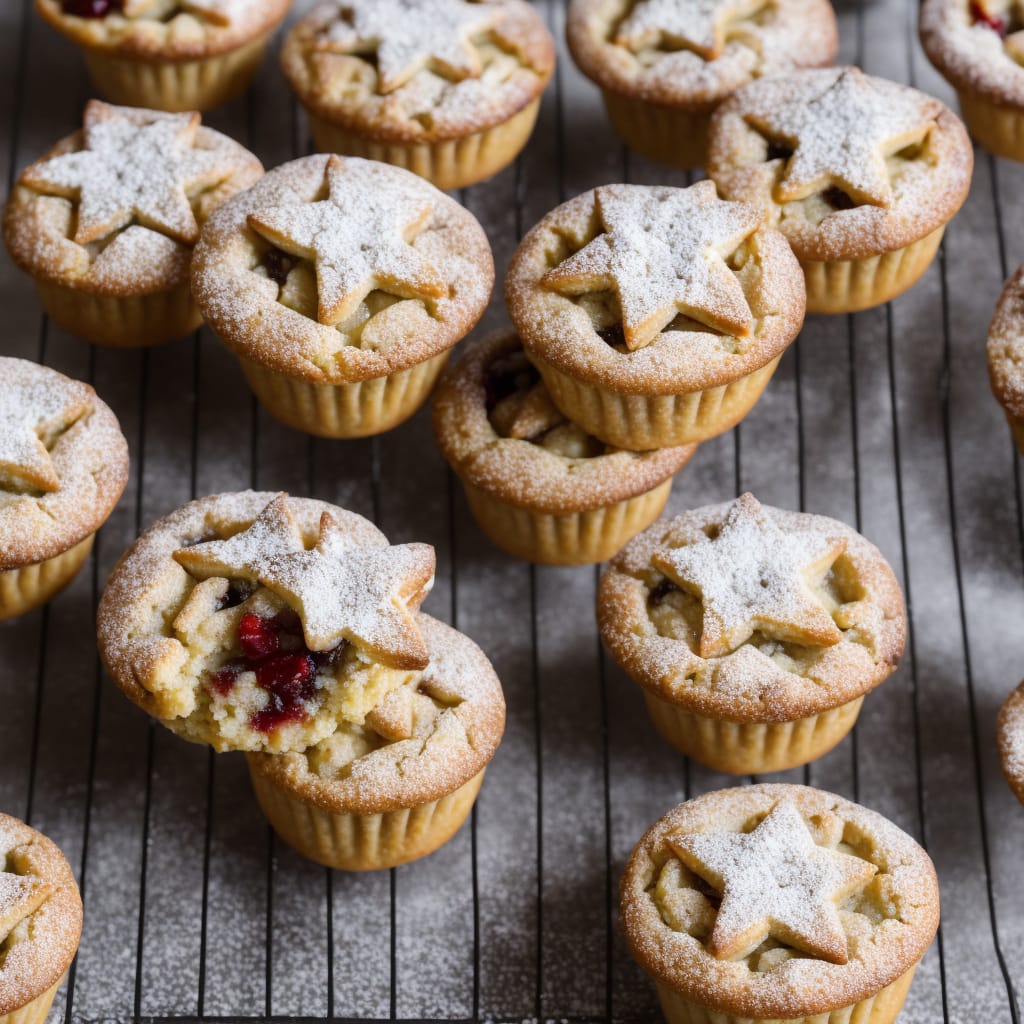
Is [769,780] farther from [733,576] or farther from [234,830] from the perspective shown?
[234,830]

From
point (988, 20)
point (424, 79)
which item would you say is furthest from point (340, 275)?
point (988, 20)

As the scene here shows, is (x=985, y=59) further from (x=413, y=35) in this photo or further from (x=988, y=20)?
(x=413, y=35)

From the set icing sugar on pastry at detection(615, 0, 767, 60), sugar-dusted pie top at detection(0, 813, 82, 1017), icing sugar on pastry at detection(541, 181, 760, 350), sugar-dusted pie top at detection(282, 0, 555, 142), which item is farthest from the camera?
icing sugar on pastry at detection(615, 0, 767, 60)

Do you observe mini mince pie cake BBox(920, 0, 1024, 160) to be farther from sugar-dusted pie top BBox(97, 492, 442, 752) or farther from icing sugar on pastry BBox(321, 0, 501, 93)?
sugar-dusted pie top BBox(97, 492, 442, 752)

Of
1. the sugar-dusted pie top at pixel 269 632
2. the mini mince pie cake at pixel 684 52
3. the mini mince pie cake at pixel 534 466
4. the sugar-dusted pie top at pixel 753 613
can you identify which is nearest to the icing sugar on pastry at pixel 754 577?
the sugar-dusted pie top at pixel 753 613

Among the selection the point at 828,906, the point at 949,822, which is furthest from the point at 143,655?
the point at 949,822

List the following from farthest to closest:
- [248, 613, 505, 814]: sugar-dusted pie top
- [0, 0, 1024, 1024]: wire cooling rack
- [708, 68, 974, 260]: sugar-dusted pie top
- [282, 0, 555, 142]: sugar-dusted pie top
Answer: [282, 0, 555, 142]: sugar-dusted pie top, [708, 68, 974, 260]: sugar-dusted pie top, [0, 0, 1024, 1024]: wire cooling rack, [248, 613, 505, 814]: sugar-dusted pie top

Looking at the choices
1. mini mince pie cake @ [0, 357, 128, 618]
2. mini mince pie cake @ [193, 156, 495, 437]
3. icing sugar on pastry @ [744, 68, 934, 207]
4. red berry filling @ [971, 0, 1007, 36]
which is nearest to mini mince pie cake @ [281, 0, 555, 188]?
mini mince pie cake @ [193, 156, 495, 437]

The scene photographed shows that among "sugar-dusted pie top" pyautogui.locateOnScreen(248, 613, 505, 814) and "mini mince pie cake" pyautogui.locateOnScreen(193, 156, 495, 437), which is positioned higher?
"mini mince pie cake" pyautogui.locateOnScreen(193, 156, 495, 437)
